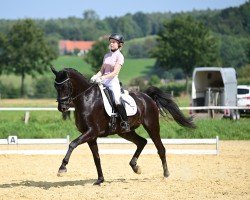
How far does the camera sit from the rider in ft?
32.5

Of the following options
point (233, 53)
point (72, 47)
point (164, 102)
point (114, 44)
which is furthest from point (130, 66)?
point (114, 44)

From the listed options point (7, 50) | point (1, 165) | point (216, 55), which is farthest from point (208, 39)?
point (1, 165)

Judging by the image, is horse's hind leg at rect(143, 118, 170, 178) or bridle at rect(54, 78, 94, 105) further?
horse's hind leg at rect(143, 118, 170, 178)

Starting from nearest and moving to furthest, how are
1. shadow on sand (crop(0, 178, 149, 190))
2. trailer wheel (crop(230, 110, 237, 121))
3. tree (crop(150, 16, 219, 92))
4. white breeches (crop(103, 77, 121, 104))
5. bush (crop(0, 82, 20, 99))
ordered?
1. shadow on sand (crop(0, 178, 149, 190))
2. white breeches (crop(103, 77, 121, 104))
3. trailer wheel (crop(230, 110, 237, 121))
4. bush (crop(0, 82, 20, 99))
5. tree (crop(150, 16, 219, 92))

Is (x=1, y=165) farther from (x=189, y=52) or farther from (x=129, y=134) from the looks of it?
(x=189, y=52)

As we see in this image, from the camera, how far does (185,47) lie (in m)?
61.4

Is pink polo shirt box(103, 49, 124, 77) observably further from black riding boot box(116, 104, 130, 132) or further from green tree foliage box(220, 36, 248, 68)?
green tree foliage box(220, 36, 248, 68)

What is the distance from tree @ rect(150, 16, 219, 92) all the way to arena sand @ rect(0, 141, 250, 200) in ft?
149

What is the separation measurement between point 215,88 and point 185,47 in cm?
3227

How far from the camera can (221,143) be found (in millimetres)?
18516

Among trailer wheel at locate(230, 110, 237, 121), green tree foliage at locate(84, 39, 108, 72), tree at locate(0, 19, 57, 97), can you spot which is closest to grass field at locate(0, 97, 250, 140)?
trailer wheel at locate(230, 110, 237, 121)

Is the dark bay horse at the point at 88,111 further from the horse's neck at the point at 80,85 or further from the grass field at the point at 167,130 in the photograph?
the grass field at the point at 167,130

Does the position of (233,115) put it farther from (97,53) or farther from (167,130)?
(97,53)

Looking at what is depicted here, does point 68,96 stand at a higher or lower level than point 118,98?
higher
